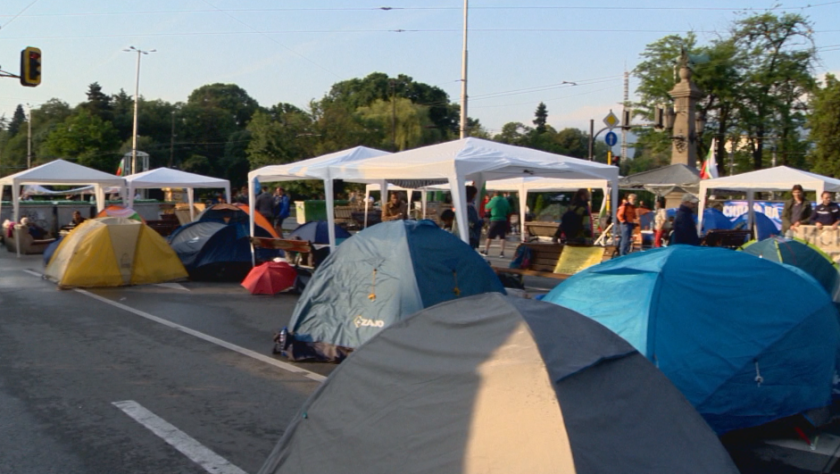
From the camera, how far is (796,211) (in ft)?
50.0

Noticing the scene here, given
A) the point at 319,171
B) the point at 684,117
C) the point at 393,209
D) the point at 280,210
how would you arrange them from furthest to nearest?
1. the point at 684,117
2. the point at 280,210
3. the point at 393,209
4. the point at 319,171

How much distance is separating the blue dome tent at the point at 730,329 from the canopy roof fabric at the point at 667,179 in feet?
57.1

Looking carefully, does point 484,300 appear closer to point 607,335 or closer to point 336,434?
point 607,335

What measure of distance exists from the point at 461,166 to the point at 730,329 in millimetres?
6628

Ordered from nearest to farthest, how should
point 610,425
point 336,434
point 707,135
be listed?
point 610,425
point 336,434
point 707,135

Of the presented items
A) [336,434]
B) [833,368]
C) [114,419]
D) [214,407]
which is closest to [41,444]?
[114,419]

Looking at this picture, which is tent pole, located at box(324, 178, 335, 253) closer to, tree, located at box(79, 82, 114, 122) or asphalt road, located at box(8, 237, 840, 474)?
asphalt road, located at box(8, 237, 840, 474)

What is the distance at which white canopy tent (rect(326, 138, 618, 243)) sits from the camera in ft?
40.2

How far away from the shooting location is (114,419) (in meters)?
6.42

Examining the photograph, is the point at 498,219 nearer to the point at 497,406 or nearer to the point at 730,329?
the point at 730,329

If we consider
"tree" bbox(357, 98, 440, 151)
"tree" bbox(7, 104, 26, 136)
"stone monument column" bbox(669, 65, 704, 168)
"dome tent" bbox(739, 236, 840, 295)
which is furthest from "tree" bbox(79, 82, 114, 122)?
"dome tent" bbox(739, 236, 840, 295)

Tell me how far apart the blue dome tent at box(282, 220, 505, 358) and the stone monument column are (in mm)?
21419

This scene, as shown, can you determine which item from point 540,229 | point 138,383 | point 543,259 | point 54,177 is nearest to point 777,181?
point 540,229

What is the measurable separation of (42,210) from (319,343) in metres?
20.0
